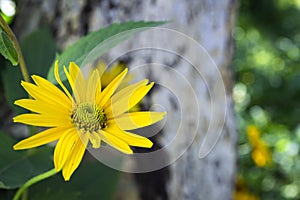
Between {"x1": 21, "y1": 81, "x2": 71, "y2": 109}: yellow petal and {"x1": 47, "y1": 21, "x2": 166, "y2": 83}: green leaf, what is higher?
{"x1": 47, "y1": 21, "x2": 166, "y2": 83}: green leaf

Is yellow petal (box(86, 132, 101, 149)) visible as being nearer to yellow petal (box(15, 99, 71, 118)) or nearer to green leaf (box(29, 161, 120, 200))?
yellow petal (box(15, 99, 71, 118))

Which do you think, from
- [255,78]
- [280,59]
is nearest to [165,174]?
[255,78]

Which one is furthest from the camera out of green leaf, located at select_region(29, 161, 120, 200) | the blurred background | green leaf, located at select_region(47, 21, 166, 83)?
the blurred background

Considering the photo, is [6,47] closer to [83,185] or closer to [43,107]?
[43,107]

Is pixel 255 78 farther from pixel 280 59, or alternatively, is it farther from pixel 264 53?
pixel 264 53

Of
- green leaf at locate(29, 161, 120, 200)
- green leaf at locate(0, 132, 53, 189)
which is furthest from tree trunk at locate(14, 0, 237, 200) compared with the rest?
green leaf at locate(0, 132, 53, 189)

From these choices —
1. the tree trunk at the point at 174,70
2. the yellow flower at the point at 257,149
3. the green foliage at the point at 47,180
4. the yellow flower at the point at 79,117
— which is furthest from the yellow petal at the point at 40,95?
the yellow flower at the point at 257,149
